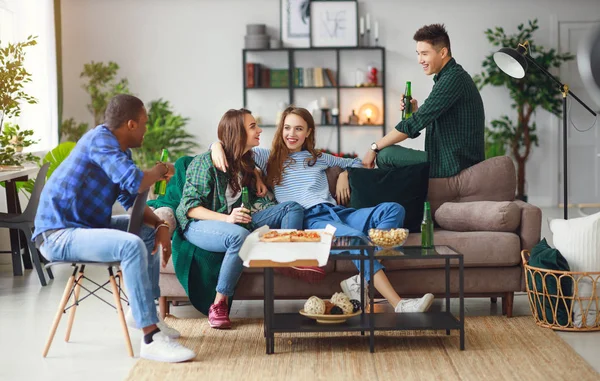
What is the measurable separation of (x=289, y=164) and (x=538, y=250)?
133 cm

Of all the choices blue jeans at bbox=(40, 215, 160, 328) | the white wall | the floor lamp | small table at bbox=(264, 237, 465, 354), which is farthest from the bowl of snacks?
the white wall

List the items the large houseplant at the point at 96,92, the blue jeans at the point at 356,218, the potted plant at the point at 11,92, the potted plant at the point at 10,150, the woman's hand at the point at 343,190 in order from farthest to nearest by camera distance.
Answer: the large houseplant at the point at 96,92
the potted plant at the point at 10,150
the potted plant at the point at 11,92
the woman's hand at the point at 343,190
the blue jeans at the point at 356,218

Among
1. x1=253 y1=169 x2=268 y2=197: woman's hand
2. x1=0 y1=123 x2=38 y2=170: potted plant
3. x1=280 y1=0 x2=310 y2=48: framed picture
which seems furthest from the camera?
x1=280 y1=0 x2=310 y2=48: framed picture

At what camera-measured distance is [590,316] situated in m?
3.44

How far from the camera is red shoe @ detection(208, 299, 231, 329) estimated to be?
3537 mm

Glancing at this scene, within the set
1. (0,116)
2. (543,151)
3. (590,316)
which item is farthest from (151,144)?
(590,316)

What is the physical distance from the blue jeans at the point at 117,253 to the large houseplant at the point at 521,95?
6200 millimetres

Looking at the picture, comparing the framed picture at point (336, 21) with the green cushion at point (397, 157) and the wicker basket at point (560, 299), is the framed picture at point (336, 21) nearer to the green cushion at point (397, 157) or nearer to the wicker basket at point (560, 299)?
the green cushion at point (397, 157)

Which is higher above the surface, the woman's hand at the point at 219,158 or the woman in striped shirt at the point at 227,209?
the woman's hand at the point at 219,158

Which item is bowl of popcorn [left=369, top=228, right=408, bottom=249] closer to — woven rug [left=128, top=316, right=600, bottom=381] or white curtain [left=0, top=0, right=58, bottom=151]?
woven rug [left=128, top=316, right=600, bottom=381]

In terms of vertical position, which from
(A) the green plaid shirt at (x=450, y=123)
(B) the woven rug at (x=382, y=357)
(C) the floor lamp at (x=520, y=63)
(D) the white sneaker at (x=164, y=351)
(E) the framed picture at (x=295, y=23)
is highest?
(E) the framed picture at (x=295, y=23)

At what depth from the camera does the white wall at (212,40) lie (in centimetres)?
878

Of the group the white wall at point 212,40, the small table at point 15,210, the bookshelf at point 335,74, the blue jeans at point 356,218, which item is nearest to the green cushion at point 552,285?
the blue jeans at point 356,218

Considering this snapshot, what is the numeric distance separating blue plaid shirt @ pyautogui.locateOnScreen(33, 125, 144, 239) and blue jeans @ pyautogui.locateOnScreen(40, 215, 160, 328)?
78 mm
